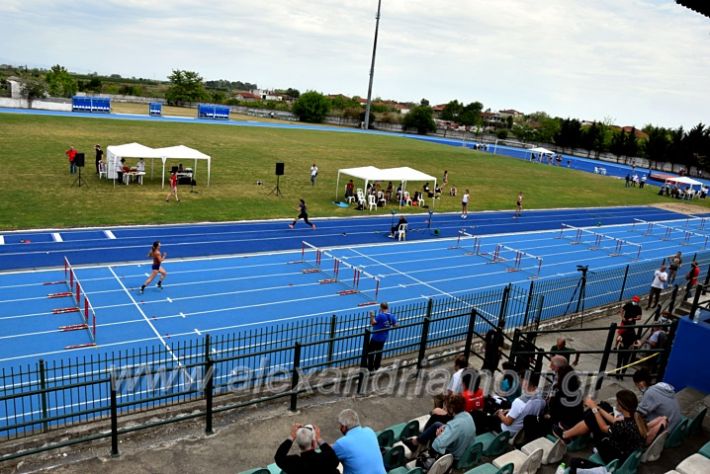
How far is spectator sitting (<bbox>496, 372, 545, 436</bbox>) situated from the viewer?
7.06m

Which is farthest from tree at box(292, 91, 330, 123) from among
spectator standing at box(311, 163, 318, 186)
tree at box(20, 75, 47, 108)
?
spectator standing at box(311, 163, 318, 186)

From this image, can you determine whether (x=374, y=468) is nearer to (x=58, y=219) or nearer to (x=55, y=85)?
(x=58, y=219)

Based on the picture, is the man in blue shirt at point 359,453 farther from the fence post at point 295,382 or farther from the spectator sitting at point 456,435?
the fence post at point 295,382

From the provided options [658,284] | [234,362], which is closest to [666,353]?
[658,284]

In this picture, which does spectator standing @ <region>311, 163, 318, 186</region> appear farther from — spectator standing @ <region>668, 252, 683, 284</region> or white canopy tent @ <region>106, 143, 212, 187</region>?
spectator standing @ <region>668, 252, 683, 284</region>

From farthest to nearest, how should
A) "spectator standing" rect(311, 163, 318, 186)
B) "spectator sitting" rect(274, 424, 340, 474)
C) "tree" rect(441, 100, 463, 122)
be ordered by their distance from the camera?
"tree" rect(441, 100, 463, 122) < "spectator standing" rect(311, 163, 318, 186) < "spectator sitting" rect(274, 424, 340, 474)

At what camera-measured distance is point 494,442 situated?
6867mm

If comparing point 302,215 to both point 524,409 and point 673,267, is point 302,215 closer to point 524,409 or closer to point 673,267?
point 673,267

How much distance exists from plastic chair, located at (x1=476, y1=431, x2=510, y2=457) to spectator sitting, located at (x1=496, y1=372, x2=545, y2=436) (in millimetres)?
169

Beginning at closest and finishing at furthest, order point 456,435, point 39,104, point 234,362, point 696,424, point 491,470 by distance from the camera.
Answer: point 491,470 < point 456,435 < point 696,424 < point 234,362 < point 39,104

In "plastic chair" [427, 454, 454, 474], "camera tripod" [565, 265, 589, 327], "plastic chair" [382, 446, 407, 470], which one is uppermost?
"plastic chair" [427, 454, 454, 474]

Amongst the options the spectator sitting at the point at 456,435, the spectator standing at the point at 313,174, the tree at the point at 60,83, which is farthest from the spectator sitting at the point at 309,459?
the tree at the point at 60,83

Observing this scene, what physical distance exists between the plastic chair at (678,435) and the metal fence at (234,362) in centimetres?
360

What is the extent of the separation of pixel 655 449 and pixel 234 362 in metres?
7.84
